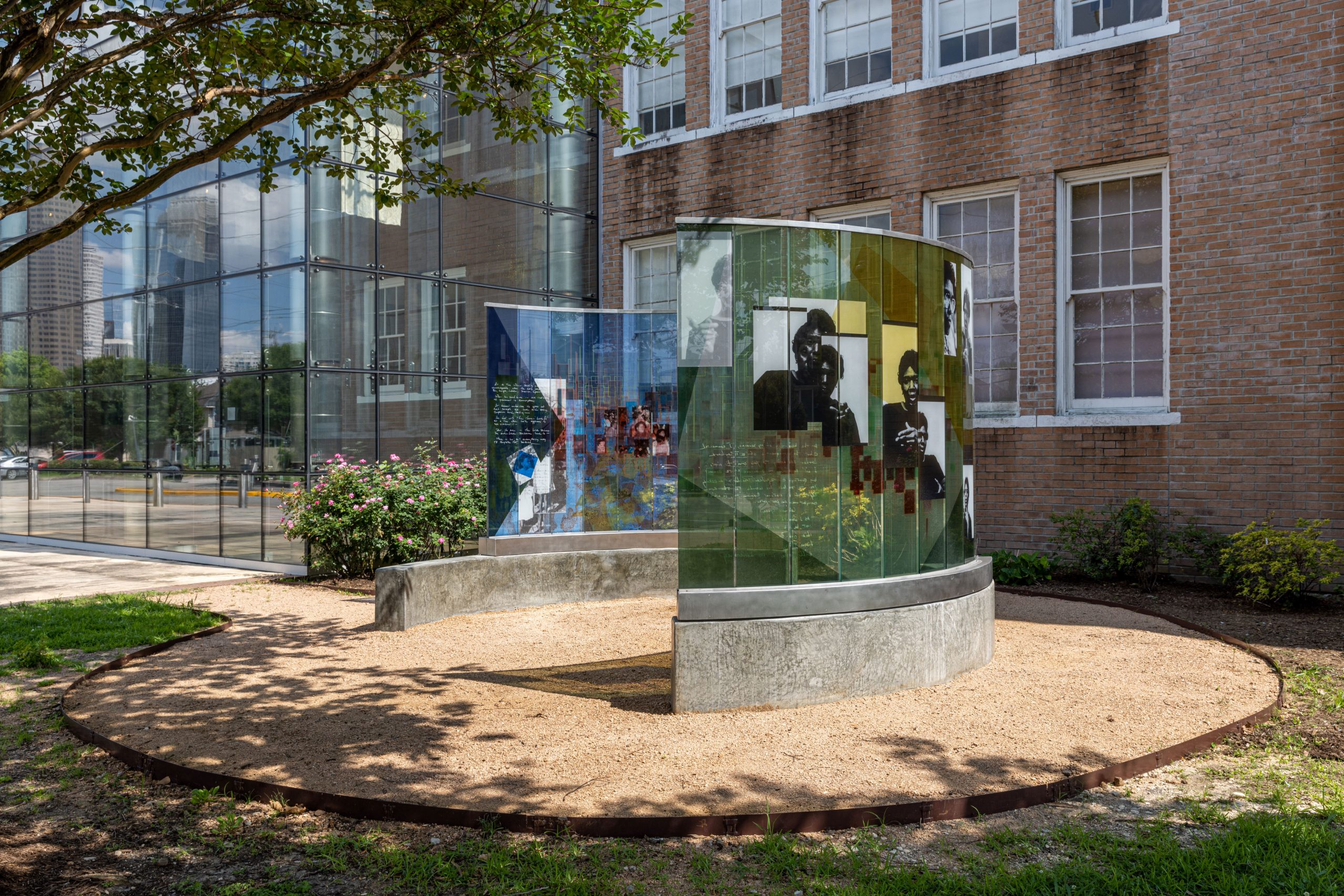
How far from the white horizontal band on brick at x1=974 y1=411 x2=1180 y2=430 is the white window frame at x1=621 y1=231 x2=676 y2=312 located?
6.25 metres

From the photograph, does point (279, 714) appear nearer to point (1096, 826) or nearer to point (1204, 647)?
point (1096, 826)

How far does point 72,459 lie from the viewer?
55.1ft

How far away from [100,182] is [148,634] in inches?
457

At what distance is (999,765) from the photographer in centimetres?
493

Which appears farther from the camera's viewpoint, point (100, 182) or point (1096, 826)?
point (100, 182)

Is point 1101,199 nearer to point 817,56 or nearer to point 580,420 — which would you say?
point 817,56

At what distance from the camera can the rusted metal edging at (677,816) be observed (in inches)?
164

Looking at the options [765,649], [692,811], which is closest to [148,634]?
[765,649]

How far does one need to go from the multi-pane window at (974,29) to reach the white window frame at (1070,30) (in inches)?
22.7

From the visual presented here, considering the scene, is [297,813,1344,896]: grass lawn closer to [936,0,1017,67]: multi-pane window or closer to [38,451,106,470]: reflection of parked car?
[936,0,1017,67]: multi-pane window

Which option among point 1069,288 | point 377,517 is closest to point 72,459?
point 377,517

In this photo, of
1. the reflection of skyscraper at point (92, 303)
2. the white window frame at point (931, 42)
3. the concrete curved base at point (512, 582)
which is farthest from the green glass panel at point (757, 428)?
the reflection of skyscraper at point (92, 303)

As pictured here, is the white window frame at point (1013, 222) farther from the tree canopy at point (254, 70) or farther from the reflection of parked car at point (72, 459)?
the reflection of parked car at point (72, 459)

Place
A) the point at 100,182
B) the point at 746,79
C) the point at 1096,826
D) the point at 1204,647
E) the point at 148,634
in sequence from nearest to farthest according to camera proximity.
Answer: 1. the point at 1096,826
2. the point at 1204,647
3. the point at 148,634
4. the point at 746,79
5. the point at 100,182
